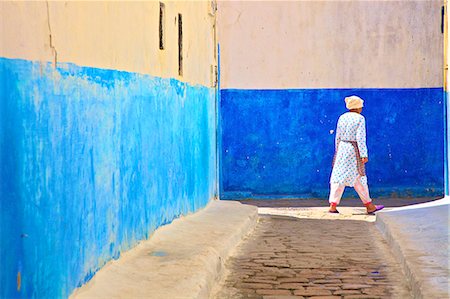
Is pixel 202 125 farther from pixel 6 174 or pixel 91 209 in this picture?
pixel 6 174

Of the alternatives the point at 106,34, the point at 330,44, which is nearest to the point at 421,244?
the point at 106,34

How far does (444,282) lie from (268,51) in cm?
884

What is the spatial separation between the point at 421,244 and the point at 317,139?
6.79 metres

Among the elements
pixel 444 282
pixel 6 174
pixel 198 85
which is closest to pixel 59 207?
pixel 6 174

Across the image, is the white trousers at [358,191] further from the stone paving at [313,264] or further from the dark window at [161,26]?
the dark window at [161,26]

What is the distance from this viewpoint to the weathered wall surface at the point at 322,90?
48.4 feet

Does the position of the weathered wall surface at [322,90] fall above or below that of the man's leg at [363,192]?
above

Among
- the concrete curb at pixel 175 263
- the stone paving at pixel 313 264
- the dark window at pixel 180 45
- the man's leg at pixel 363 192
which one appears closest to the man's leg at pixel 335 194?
the man's leg at pixel 363 192

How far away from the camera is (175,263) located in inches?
278

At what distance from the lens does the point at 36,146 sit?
16.0 feet

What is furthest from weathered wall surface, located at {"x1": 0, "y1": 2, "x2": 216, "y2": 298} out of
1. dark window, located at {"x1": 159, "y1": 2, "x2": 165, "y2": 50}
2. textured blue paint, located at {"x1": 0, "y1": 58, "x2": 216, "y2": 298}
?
dark window, located at {"x1": 159, "y1": 2, "x2": 165, "y2": 50}

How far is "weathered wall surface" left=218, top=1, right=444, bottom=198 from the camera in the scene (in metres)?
14.8

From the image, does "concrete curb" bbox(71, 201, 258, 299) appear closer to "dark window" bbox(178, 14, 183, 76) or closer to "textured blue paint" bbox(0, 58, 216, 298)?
"textured blue paint" bbox(0, 58, 216, 298)

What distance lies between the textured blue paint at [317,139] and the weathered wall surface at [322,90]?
0.6 inches
